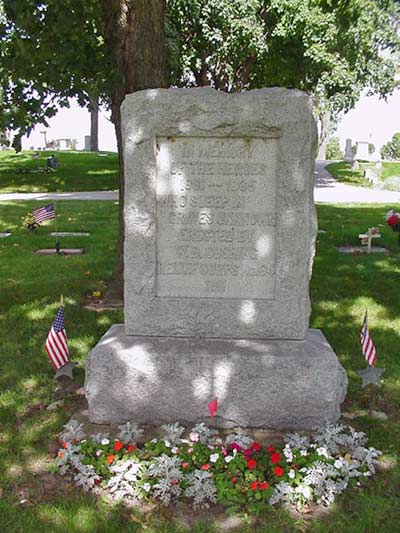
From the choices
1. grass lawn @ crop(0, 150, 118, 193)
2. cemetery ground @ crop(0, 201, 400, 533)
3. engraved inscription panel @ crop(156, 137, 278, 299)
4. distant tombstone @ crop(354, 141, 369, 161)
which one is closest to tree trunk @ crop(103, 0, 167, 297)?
engraved inscription panel @ crop(156, 137, 278, 299)

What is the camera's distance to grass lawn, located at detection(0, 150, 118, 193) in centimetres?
2255

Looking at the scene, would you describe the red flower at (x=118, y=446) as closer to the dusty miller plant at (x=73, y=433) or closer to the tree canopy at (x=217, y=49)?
the dusty miller plant at (x=73, y=433)

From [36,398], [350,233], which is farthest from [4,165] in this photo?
[36,398]

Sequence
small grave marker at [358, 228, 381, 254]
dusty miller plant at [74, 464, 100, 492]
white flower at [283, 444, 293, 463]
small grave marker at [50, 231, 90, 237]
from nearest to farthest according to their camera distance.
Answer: dusty miller plant at [74, 464, 100, 492] < white flower at [283, 444, 293, 463] < small grave marker at [358, 228, 381, 254] < small grave marker at [50, 231, 90, 237]

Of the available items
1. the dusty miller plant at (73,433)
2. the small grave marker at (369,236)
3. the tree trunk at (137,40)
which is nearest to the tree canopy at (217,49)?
the tree trunk at (137,40)

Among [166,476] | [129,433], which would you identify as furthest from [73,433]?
[166,476]

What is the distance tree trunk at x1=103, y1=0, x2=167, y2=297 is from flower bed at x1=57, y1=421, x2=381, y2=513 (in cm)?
389

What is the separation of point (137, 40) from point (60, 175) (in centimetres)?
2009

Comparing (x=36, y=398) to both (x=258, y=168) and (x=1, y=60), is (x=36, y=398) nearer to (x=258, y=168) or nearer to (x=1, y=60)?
(x=258, y=168)

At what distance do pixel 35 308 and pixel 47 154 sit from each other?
29103 mm

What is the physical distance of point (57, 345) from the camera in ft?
14.3

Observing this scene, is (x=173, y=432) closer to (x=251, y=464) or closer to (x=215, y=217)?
(x=251, y=464)

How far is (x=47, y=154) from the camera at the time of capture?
111 ft

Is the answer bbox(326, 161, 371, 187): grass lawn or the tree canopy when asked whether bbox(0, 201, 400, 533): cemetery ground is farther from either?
bbox(326, 161, 371, 187): grass lawn
